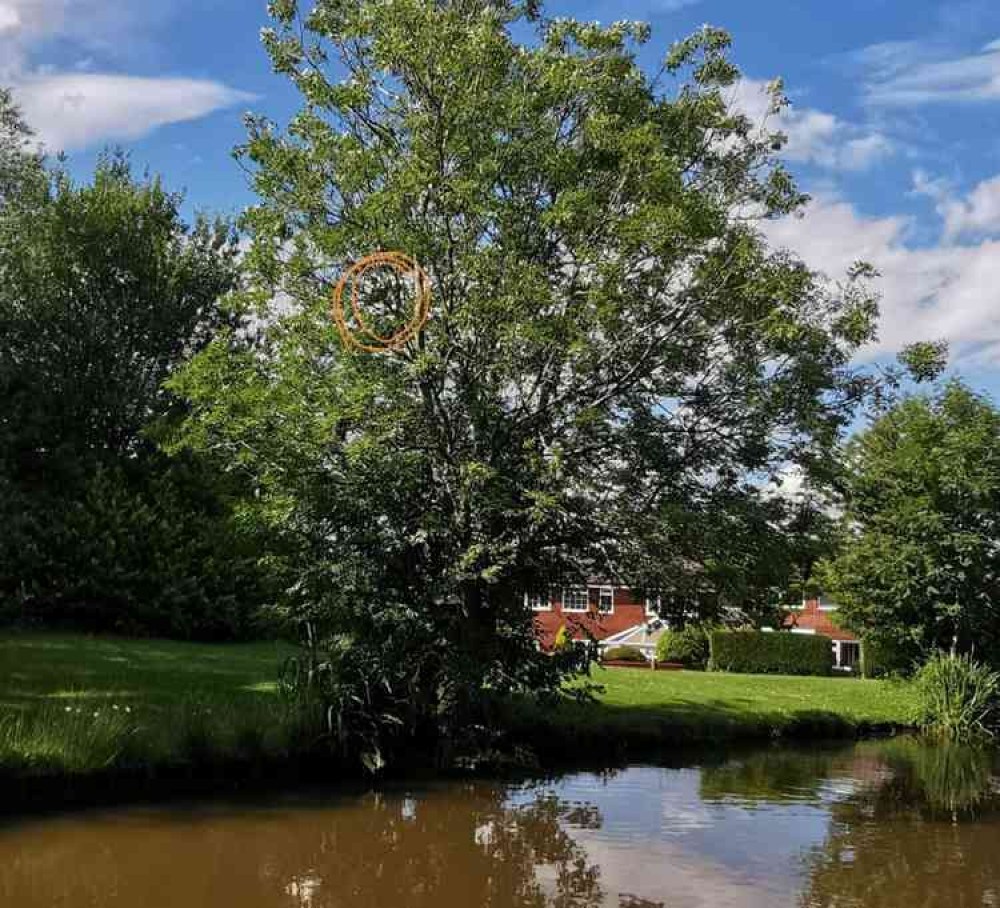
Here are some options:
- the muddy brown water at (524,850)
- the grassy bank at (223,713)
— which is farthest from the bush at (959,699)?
the muddy brown water at (524,850)

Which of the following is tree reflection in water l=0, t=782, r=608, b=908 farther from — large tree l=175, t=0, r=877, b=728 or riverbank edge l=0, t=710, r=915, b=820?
large tree l=175, t=0, r=877, b=728

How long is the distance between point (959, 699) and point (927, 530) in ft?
11.1

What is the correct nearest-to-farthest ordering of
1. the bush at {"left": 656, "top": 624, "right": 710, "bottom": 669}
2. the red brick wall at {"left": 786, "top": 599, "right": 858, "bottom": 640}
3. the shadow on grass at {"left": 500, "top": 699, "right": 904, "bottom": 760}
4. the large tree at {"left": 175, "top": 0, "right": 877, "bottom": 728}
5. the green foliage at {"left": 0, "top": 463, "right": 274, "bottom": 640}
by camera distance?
1. the large tree at {"left": 175, "top": 0, "right": 877, "bottom": 728}
2. the shadow on grass at {"left": 500, "top": 699, "right": 904, "bottom": 760}
3. the green foliage at {"left": 0, "top": 463, "right": 274, "bottom": 640}
4. the bush at {"left": 656, "top": 624, "right": 710, "bottom": 669}
5. the red brick wall at {"left": 786, "top": 599, "right": 858, "bottom": 640}

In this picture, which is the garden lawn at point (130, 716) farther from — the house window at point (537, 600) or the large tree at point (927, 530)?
the large tree at point (927, 530)

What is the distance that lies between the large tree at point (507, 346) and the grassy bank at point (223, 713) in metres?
1.77

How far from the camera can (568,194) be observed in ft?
42.8

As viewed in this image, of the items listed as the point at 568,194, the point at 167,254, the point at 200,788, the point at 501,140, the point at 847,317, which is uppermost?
the point at 167,254

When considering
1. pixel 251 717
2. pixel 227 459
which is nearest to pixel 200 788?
pixel 251 717

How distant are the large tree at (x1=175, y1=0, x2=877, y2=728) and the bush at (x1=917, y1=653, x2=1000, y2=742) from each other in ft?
30.7

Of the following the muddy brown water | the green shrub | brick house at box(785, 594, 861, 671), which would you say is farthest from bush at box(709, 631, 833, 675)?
the muddy brown water

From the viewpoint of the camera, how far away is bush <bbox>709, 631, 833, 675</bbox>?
3609 cm

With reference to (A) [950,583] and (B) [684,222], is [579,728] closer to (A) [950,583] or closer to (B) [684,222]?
(B) [684,222]

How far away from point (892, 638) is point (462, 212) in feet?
47.4

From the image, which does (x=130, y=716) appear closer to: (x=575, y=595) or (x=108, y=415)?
(x=575, y=595)
